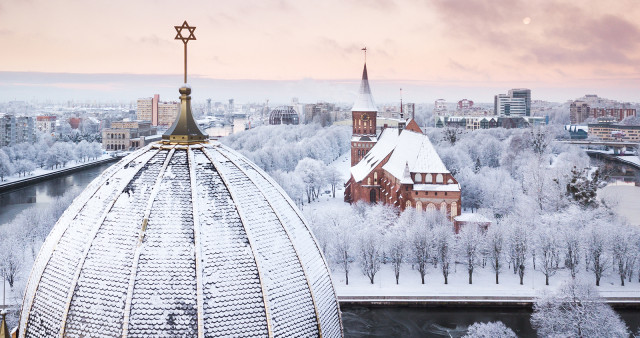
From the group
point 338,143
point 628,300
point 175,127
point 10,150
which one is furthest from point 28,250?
point 338,143

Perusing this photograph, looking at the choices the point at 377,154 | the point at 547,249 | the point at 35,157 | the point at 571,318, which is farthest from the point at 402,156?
the point at 35,157

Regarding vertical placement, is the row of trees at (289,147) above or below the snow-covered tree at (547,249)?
above

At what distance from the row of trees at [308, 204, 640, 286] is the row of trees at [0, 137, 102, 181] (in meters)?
63.2

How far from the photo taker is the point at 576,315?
29.9 metres

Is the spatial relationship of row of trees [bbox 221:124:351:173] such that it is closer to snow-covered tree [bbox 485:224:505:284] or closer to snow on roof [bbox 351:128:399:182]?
snow on roof [bbox 351:128:399:182]

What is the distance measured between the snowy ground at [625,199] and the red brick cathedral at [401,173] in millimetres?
15902

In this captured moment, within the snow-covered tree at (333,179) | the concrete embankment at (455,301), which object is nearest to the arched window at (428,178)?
the concrete embankment at (455,301)

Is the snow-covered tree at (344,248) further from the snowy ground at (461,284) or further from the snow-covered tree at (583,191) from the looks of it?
the snow-covered tree at (583,191)

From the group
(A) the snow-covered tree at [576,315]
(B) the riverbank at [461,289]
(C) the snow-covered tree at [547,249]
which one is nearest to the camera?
(A) the snow-covered tree at [576,315]

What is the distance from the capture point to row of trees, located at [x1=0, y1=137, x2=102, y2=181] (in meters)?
90.1

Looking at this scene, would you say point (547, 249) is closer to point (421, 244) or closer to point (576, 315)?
point (421, 244)

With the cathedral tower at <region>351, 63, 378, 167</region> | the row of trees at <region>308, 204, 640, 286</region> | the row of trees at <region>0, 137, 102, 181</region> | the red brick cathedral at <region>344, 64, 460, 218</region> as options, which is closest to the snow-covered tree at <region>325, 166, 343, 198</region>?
the cathedral tower at <region>351, 63, 378, 167</region>

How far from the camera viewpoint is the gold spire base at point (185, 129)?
13797 millimetres

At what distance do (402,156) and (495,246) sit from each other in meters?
16.4
